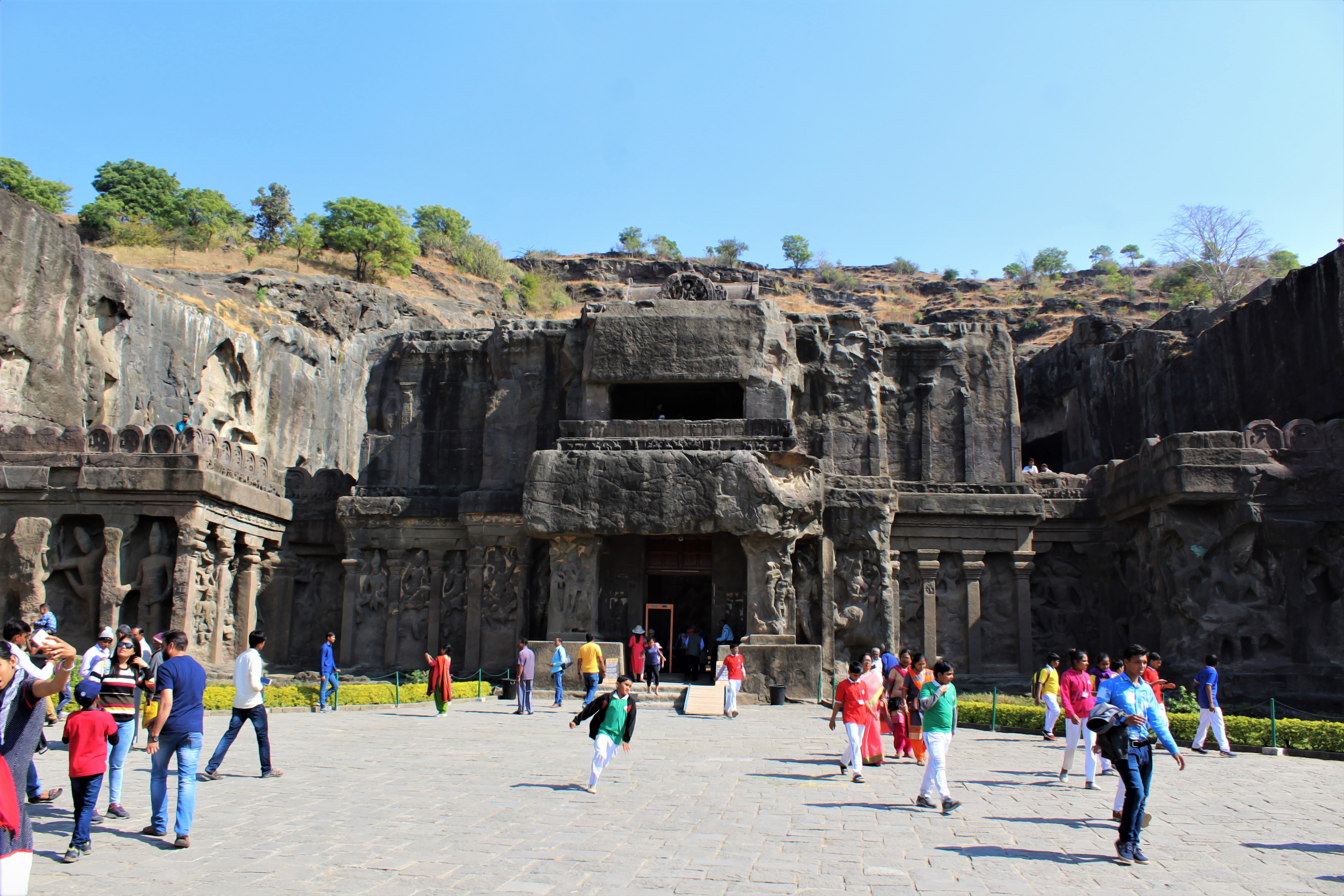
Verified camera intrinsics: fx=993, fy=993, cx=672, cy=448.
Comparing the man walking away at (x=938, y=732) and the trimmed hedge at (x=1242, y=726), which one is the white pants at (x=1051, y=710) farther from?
the man walking away at (x=938, y=732)

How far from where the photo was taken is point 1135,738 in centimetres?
770

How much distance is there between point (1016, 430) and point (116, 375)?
25.6 metres

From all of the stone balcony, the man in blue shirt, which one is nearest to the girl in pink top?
the man in blue shirt

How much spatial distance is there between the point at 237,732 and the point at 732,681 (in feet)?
31.5

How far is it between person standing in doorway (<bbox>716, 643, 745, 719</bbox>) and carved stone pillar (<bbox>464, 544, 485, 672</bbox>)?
294 inches

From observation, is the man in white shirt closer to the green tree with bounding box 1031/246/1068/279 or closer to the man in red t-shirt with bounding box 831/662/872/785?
the man in red t-shirt with bounding box 831/662/872/785


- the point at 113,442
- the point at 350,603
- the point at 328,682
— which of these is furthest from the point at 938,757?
the point at 113,442

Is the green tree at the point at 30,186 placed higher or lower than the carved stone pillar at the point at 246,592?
higher

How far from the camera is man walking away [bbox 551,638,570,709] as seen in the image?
62.4ft

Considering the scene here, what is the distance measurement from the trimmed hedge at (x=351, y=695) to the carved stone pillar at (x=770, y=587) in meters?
6.07

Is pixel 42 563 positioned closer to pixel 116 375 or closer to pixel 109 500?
pixel 109 500

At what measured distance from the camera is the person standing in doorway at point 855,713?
1095 centimetres

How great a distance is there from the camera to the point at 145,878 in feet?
21.6

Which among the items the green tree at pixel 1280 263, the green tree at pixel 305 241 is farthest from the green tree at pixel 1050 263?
the green tree at pixel 305 241
